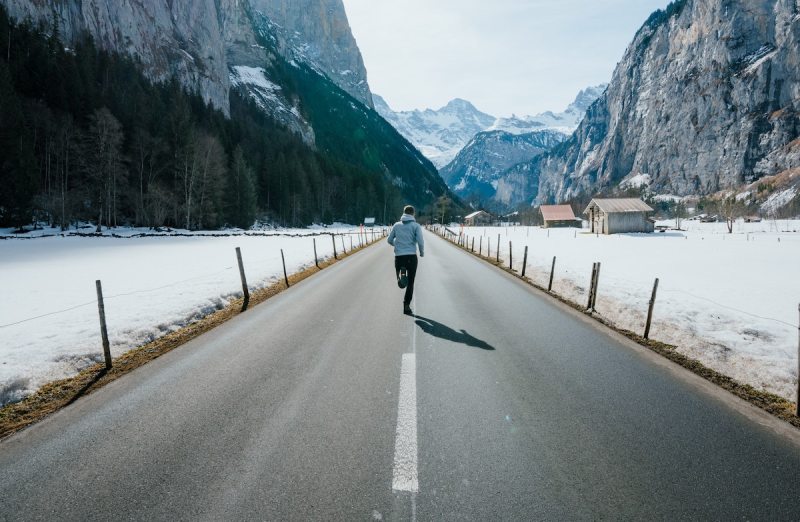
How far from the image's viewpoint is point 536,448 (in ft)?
11.0

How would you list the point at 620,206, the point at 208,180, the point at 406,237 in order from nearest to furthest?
the point at 406,237 < the point at 208,180 < the point at 620,206

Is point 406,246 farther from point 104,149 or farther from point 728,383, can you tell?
point 104,149

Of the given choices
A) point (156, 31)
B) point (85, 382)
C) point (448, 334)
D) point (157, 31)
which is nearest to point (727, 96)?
point (157, 31)

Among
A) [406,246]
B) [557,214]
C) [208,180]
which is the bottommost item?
[406,246]

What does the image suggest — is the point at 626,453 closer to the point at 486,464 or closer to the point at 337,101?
the point at 486,464

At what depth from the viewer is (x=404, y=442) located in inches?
133

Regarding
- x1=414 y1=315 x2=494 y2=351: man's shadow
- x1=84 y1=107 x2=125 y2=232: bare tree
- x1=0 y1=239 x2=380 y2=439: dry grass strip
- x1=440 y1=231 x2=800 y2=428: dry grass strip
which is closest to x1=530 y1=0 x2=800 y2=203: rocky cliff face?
x1=440 y1=231 x2=800 y2=428: dry grass strip

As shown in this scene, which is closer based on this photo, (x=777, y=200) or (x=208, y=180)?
(x=208, y=180)

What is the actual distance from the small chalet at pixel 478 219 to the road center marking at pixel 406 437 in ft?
458

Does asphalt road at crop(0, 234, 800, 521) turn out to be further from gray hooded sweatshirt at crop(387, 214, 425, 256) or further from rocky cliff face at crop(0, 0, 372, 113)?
rocky cliff face at crop(0, 0, 372, 113)

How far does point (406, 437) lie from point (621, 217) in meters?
68.5

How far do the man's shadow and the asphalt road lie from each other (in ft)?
0.57

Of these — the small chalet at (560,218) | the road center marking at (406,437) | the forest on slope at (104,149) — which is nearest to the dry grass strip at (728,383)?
the road center marking at (406,437)

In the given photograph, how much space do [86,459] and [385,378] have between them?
3.08 metres
